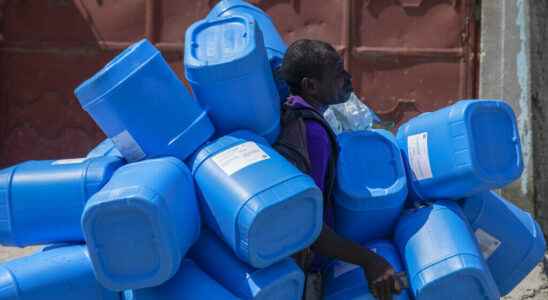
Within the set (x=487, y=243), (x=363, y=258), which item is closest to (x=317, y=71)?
(x=363, y=258)

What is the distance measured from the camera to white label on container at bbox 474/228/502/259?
2705mm

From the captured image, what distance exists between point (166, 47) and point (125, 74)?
162 inches

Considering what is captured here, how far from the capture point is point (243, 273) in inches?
84.4

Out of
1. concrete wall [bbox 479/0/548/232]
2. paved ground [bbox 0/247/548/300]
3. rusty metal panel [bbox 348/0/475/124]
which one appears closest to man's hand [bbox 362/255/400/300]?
paved ground [bbox 0/247/548/300]

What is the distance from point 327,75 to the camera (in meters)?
2.59

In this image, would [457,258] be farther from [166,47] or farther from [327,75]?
[166,47]

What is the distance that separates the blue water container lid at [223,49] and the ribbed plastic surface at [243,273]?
459 mm

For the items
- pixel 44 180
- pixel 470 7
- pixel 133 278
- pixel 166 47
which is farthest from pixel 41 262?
pixel 470 7

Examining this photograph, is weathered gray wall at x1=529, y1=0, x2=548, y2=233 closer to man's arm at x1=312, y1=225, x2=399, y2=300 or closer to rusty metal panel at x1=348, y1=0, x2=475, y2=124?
rusty metal panel at x1=348, y1=0, x2=475, y2=124

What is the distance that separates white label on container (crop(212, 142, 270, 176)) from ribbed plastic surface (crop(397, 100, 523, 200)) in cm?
66

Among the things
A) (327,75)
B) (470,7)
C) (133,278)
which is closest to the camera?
(133,278)

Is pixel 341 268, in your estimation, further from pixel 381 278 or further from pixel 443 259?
pixel 443 259

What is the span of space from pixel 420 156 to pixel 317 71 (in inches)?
17.4

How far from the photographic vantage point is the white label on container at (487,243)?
2705 millimetres
